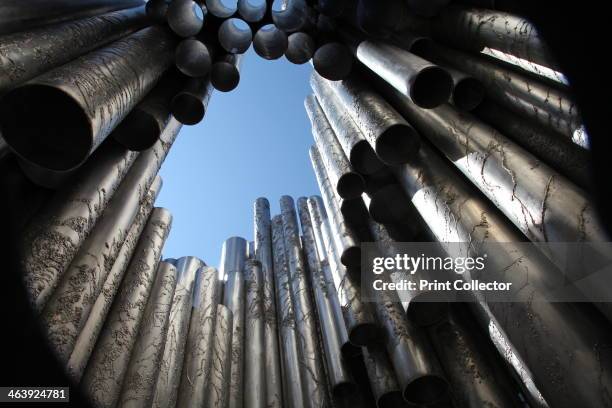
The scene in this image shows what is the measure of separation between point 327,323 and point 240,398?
1.01m

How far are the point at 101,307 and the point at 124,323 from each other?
0.29 m

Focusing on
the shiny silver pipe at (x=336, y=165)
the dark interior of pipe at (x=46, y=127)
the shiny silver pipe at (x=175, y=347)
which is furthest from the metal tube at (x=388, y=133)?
Answer: the shiny silver pipe at (x=175, y=347)

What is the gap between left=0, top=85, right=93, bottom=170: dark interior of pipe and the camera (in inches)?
73.3

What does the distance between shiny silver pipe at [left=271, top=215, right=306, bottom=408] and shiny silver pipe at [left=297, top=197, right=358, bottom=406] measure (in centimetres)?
28

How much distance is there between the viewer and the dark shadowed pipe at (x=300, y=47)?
12.0ft

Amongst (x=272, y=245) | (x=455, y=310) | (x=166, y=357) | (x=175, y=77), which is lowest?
(x=455, y=310)

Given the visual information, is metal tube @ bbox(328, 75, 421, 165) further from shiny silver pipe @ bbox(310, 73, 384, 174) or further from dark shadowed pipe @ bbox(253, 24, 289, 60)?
dark shadowed pipe @ bbox(253, 24, 289, 60)

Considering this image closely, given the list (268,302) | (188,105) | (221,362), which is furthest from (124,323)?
(268,302)

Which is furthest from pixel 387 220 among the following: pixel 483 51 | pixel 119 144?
pixel 119 144

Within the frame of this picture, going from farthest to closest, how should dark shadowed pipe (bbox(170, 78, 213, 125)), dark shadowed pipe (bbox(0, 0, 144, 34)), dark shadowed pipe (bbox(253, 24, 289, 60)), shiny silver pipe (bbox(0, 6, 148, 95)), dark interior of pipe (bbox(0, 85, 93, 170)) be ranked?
dark shadowed pipe (bbox(253, 24, 289, 60)), dark shadowed pipe (bbox(170, 78, 213, 125)), dark shadowed pipe (bbox(0, 0, 144, 34)), shiny silver pipe (bbox(0, 6, 148, 95)), dark interior of pipe (bbox(0, 85, 93, 170))

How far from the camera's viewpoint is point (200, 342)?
3.92 meters

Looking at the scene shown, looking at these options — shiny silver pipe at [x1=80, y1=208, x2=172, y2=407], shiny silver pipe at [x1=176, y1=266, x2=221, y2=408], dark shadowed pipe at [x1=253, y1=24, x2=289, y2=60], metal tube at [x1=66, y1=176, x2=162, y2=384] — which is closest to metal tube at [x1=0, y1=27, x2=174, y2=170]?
metal tube at [x1=66, y1=176, x2=162, y2=384]

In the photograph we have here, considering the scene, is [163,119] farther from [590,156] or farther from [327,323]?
[590,156]

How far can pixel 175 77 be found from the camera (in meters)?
3.55
